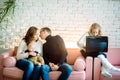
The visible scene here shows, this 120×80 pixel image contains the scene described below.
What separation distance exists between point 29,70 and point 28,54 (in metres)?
0.35

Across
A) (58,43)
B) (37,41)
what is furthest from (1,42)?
(58,43)

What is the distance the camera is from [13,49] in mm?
5598

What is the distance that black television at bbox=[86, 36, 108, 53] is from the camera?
5.19 meters

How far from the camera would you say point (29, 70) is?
15.6 feet

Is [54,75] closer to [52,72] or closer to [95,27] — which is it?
[52,72]

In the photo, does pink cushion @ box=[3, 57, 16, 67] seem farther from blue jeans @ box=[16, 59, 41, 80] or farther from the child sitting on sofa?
the child sitting on sofa

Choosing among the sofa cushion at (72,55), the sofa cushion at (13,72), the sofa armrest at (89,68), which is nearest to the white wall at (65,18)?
the sofa cushion at (72,55)

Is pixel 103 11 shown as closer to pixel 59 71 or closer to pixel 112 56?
pixel 112 56

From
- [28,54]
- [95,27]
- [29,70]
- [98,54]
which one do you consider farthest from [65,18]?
[29,70]

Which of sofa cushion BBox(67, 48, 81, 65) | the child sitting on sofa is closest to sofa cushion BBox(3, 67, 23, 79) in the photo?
the child sitting on sofa

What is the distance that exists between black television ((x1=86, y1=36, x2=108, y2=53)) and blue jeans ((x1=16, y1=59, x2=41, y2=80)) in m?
0.99

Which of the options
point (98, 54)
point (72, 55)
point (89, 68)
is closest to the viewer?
point (89, 68)

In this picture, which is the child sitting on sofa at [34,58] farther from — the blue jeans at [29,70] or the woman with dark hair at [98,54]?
the woman with dark hair at [98,54]

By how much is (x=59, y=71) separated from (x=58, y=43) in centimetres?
51
